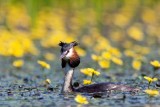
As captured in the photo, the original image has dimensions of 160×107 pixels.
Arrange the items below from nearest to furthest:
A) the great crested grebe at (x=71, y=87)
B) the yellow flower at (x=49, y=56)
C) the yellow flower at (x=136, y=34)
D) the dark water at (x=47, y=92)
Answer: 1. the dark water at (x=47, y=92)
2. the great crested grebe at (x=71, y=87)
3. the yellow flower at (x=49, y=56)
4. the yellow flower at (x=136, y=34)

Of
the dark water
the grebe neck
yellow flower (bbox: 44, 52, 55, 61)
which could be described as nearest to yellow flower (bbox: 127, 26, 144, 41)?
yellow flower (bbox: 44, 52, 55, 61)

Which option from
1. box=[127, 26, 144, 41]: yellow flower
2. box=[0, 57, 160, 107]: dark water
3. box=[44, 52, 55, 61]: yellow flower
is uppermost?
box=[127, 26, 144, 41]: yellow flower

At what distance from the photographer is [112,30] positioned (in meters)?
20.2

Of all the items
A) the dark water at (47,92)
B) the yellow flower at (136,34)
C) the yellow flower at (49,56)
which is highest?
the yellow flower at (136,34)

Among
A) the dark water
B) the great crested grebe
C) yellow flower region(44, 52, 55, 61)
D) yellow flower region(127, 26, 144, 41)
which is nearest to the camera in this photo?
the dark water

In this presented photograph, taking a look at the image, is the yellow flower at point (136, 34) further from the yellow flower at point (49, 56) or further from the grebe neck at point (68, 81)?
the grebe neck at point (68, 81)

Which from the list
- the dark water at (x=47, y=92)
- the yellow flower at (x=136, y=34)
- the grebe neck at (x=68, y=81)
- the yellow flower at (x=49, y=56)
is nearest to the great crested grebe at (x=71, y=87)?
the grebe neck at (x=68, y=81)

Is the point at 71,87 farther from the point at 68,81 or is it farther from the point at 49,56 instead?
the point at 49,56

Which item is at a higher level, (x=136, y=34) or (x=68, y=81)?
(x=136, y=34)

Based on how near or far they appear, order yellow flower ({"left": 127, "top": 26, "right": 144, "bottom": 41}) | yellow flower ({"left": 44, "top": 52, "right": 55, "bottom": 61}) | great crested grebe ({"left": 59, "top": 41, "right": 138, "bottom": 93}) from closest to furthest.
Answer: great crested grebe ({"left": 59, "top": 41, "right": 138, "bottom": 93}) < yellow flower ({"left": 44, "top": 52, "right": 55, "bottom": 61}) < yellow flower ({"left": 127, "top": 26, "right": 144, "bottom": 41})

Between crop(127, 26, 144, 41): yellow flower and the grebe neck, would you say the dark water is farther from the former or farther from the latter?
crop(127, 26, 144, 41): yellow flower

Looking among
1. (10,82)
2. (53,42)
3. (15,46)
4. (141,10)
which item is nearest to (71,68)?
(10,82)

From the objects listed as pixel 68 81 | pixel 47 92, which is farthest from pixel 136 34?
pixel 47 92

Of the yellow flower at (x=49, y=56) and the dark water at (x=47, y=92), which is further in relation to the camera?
the yellow flower at (x=49, y=56)
